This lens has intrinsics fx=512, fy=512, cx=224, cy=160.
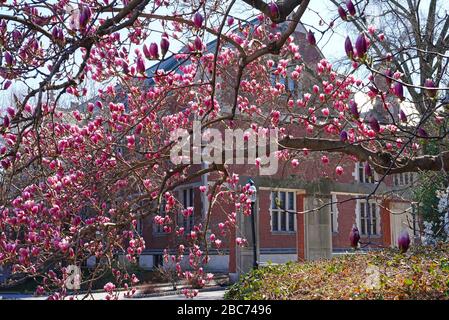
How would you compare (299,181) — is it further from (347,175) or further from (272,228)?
(347,175)

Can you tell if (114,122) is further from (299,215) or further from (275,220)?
(275,220)

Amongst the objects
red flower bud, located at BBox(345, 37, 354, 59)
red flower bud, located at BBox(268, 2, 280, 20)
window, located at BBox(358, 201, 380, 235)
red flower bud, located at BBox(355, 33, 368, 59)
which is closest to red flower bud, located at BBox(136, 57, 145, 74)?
red flower bud, located at BBox(268, 2, 280, 20)

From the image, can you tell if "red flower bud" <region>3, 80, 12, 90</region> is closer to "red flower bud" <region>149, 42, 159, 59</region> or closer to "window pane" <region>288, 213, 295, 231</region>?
"red flower bud" <region>149, 42, 159, 59</region>

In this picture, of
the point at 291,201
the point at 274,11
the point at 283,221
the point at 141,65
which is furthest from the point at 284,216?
the point at 141,65

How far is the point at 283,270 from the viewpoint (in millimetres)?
5938

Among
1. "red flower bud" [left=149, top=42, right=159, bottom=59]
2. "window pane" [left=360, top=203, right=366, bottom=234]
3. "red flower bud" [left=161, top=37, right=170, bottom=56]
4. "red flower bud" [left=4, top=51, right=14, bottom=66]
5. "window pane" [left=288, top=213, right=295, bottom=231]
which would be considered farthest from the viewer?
"window pane" [left=360, top=203, right=366, bottom=234]

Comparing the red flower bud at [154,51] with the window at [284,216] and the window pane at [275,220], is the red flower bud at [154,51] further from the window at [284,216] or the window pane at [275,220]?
the window pane at [275,220]

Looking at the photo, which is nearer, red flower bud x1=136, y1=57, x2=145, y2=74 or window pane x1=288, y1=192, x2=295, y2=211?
red flower bud x1=136, y1=57, x2=145, y2=74

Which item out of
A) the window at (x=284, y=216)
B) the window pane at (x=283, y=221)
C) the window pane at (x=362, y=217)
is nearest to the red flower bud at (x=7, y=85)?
the window at (x=284, y=216)

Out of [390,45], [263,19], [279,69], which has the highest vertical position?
[390,45]

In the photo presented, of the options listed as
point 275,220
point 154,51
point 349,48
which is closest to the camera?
point 349,48
